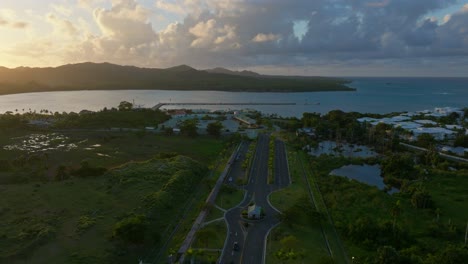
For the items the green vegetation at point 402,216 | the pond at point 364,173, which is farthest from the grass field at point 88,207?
the pond at point 364,173

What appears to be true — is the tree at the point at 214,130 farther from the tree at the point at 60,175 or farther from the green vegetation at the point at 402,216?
the tree at the point at 60,175

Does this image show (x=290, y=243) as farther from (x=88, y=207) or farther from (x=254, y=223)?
(x=88, y=207)

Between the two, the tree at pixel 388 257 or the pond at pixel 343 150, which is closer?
the tree at pixel 388 257

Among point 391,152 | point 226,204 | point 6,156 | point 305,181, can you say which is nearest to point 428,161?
point 391,152

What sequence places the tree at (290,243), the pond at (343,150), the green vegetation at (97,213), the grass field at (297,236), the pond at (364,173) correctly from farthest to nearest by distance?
the pond at (343,150) < the pond at (364,173) < the tree at (290,243) < the green vegetation at (97,213) < the grass field at (297,236)

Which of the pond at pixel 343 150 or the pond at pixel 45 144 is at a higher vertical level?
the pond at pixel 45 144

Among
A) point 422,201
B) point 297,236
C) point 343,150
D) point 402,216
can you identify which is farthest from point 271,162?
point 297,236
